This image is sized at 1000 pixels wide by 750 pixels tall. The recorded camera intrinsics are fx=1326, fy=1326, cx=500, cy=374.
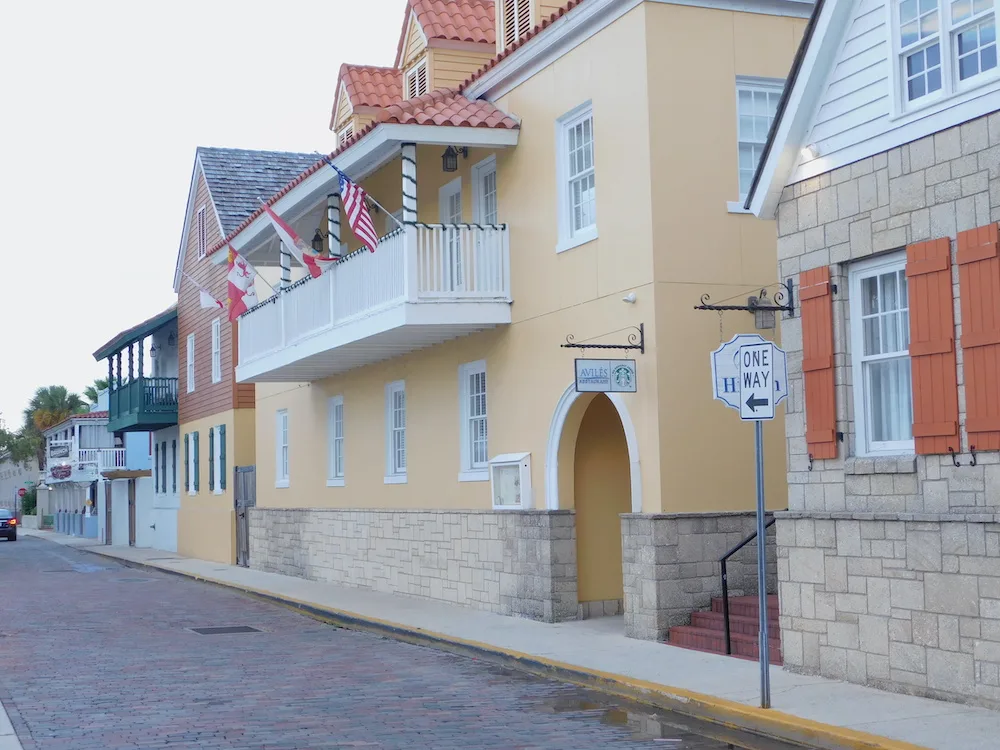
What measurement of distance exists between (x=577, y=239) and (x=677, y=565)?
4.24 meters

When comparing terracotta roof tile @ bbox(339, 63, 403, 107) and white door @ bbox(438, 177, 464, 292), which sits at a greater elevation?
terracotta roof tile @ bbox(339, 63, 403, 107)

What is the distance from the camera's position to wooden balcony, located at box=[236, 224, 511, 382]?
17203 millimetres

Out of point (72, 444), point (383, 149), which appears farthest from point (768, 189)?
point (72, 444)

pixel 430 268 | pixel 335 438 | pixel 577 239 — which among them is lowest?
pixel 335 438

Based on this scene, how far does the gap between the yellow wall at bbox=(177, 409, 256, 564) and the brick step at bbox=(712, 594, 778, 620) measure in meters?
19.5

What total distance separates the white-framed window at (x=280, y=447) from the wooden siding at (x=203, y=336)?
13.3ft

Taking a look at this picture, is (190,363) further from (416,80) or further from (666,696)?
(666,696)

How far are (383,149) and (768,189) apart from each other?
7360 mm

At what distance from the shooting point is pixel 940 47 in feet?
34.0

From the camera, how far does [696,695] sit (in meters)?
10.7

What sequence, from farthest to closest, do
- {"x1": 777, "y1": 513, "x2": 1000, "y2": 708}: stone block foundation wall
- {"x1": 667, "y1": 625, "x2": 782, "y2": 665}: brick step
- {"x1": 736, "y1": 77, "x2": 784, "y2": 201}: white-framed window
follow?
{"x1": 736, "y1": 77, "x2": 784, "y2": 201}: white-framed window < {"x1": 667, "y1": 625, "x2": 782, "y2": 665}: brick step < {"x1": 777, "y1": 513, "x2": 1000, "y2": 708}: stone block foundation wall

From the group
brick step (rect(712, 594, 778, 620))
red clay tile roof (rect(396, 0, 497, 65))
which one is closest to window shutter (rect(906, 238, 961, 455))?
brick step (rect(712, 594, 778, 620))

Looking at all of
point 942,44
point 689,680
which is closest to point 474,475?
point 689,680

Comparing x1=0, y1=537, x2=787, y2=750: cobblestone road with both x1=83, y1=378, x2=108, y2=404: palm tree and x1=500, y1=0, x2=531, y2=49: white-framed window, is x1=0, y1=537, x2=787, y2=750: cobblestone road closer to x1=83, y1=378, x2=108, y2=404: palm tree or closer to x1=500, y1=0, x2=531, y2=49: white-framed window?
x1=500, y1=0, x2=531, y2=49: white-framed window
